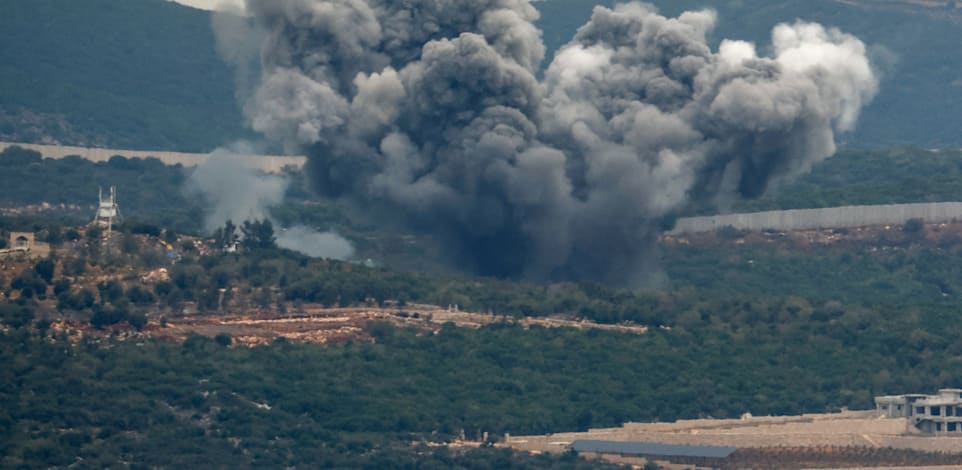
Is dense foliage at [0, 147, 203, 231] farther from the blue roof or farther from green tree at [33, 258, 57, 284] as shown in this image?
the blue roof

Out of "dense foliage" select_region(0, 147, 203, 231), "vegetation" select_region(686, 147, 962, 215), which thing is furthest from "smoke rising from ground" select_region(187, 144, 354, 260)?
"vegetation" select_region(686, 147, 962, 215)

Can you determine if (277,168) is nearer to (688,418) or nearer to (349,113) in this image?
(349,113)

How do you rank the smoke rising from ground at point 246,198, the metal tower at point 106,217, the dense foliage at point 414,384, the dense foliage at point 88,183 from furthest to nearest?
the dense foliage at point 88,183 < the smoke rising from ground at point 246,198 < the metal tower at point 106,217 < the dense foliage at point 414,384

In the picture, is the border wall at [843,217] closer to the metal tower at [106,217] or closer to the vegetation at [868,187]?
the vegetation at [868,187]

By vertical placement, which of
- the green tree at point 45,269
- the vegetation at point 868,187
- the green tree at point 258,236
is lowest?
the green tree at point 45,269

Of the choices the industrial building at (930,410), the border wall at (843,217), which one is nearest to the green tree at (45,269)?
the industrial building at (930,410)

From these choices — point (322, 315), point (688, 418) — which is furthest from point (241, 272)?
point (688, 418)

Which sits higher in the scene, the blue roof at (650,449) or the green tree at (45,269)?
the green tree at (45,269)
